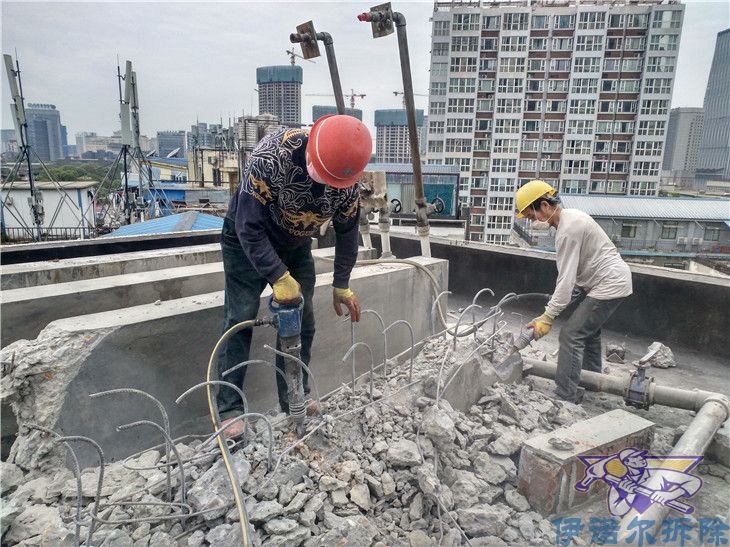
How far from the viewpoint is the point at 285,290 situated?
269 cm

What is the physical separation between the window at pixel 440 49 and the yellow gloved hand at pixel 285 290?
210ft

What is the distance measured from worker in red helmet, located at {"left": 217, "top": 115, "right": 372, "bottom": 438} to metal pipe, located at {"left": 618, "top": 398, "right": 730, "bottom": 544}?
6.48 feet

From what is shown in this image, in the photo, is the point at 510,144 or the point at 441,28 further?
the point at 441,28

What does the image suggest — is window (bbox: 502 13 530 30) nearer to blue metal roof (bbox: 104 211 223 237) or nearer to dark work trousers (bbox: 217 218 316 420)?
blue metal roof (bbox: 104 211 223 237)

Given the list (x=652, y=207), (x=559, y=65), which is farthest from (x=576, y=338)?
(x=559, y=65)

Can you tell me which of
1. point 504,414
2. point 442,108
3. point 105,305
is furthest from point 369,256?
point 442,108

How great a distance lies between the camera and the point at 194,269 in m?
4.32

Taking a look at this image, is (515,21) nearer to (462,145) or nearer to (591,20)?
(591,20)

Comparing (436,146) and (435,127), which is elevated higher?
(435,127)

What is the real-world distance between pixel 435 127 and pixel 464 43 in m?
10.6

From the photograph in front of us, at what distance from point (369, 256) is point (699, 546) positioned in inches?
159

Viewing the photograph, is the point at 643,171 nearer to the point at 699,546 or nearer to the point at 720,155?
the point at 720,155

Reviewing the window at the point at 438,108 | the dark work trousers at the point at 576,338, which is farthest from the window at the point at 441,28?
the dark work trousers at the point at 576,338

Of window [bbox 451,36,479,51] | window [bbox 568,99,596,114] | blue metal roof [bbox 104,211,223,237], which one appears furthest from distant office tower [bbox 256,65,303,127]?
blue metal roof [bbox 104,211,223,237]
